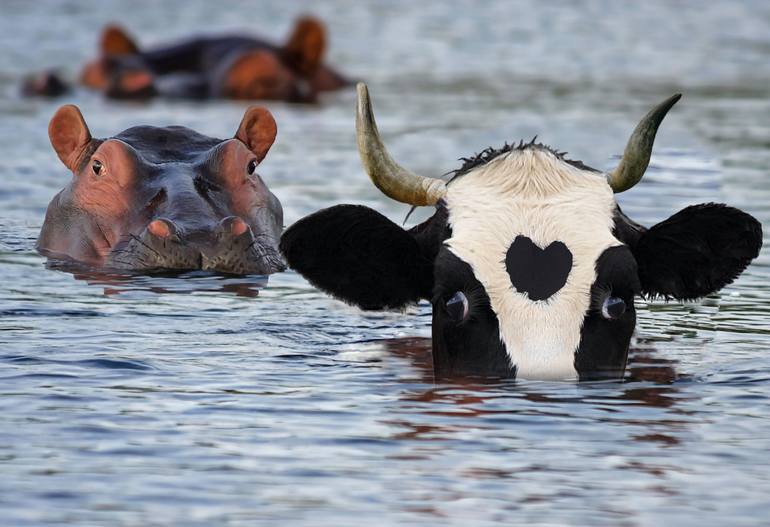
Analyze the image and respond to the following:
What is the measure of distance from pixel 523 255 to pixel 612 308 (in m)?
0.45

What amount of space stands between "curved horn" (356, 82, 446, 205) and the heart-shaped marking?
0.73 meters

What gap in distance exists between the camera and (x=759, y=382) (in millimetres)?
9367

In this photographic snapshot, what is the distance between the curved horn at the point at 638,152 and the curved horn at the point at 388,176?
2.69 feet

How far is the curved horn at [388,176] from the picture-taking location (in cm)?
908

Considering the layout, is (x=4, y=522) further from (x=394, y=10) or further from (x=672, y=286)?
(x=394, y=10)

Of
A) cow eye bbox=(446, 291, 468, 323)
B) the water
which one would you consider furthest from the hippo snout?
cow eye bbox=(446, 291, 468, 323)

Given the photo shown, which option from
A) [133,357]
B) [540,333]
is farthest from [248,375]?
[540,333]

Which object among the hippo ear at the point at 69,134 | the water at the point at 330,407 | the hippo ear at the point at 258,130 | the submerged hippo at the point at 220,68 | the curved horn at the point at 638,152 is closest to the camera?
the water at the point at 330,407

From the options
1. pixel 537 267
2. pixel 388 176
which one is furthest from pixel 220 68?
pixel 537 267

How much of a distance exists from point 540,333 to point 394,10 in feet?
125

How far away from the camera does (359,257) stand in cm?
932

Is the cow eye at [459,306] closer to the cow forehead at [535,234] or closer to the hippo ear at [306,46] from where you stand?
the cow forehead at [535,234]

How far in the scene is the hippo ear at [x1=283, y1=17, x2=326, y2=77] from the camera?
1077 inches

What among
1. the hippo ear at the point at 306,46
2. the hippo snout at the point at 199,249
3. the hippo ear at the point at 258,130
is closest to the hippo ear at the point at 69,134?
the hippo ear at the point at 258,130
